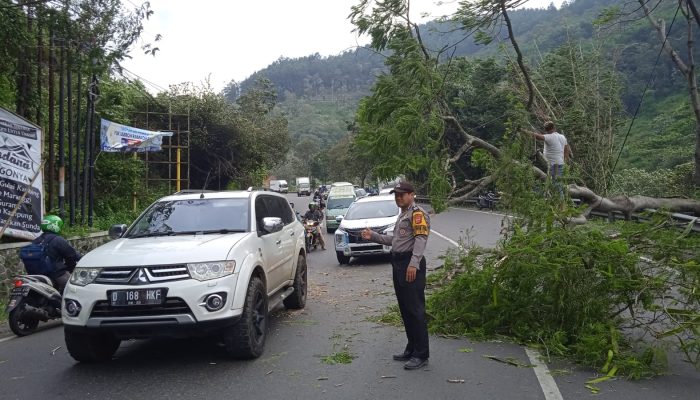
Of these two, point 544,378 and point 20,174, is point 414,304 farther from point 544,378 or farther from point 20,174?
point 20,174

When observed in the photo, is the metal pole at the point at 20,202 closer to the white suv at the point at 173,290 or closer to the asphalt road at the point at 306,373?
the asphalt road at the point at 306,373

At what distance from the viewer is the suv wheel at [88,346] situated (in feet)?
20.1

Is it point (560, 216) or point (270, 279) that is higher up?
point (560, 216)

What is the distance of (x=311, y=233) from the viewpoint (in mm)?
18859

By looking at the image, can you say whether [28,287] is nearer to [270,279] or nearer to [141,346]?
[141,346]

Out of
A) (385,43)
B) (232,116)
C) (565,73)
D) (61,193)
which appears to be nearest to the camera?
(385,43)

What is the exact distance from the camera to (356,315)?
865 cm

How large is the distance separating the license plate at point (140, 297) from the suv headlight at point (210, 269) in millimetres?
323

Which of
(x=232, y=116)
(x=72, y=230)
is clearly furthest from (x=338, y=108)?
(x=72, y=230)

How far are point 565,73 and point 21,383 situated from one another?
18899mm

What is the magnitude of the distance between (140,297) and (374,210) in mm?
10452

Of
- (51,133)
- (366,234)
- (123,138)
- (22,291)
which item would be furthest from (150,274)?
(123,138)

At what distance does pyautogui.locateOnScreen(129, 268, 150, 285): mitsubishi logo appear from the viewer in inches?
226

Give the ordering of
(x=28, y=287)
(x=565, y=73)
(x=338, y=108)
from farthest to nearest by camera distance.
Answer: (x=338, y=108)
(x=565, y=73)
(x=28, y=287)
